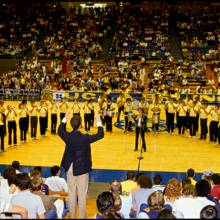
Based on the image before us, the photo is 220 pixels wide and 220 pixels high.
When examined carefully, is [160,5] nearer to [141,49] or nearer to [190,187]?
[141,49]

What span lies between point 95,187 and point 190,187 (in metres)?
5.36

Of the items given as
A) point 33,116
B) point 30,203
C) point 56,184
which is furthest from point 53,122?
point 30,203

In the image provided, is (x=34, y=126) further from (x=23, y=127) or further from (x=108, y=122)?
(x=108, y=122)

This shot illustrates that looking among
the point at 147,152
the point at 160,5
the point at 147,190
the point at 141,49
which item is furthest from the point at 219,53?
the point at 147,190

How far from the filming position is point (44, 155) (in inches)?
605

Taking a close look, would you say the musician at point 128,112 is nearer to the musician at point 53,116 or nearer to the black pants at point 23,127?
the musician at point 53,116

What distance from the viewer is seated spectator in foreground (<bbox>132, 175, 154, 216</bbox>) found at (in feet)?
24.2

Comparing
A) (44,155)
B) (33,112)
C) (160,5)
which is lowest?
(44,155)

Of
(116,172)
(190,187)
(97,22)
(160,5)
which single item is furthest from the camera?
(160,5)

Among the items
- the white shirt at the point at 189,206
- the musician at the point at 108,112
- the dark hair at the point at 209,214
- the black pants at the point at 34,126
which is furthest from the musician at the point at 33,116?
the dark hair at the point at 209,214

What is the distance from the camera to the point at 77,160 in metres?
7.46

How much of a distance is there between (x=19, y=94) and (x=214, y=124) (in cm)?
1315

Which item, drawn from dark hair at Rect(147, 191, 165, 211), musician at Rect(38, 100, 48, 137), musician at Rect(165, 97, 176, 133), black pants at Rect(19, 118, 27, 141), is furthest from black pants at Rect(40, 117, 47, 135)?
dark hair at Rect(147, 191, 165, 211)

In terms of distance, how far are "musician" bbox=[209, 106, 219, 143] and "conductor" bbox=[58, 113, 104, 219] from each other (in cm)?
966
